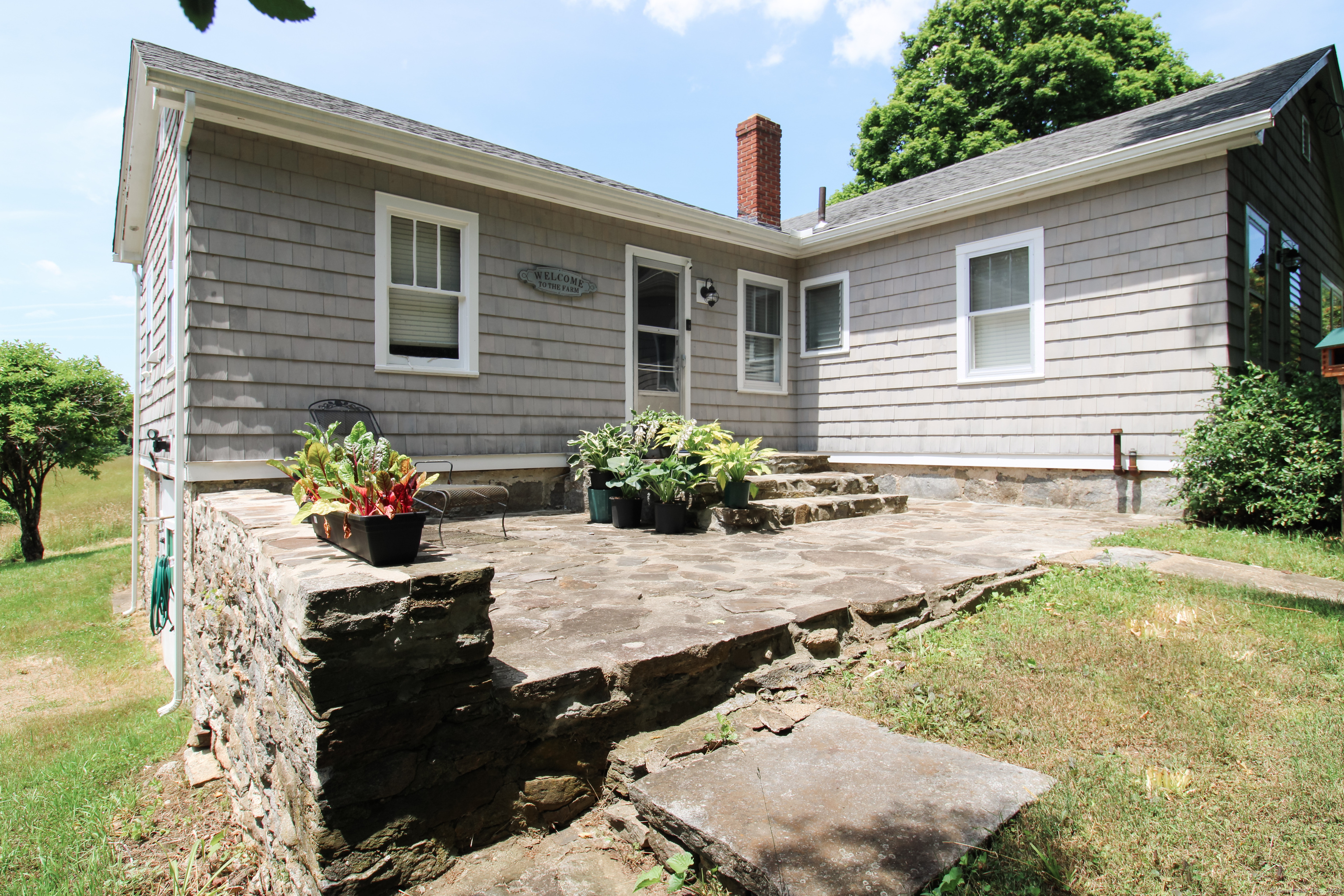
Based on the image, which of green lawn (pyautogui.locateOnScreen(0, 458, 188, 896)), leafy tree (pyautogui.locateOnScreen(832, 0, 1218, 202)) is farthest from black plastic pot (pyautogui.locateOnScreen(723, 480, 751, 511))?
leafy tree (pyautogui.locateOnScreen(832, 0, 1218, 202))

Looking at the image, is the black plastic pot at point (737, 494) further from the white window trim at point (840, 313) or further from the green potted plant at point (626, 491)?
the white window trim at point (840, 313)

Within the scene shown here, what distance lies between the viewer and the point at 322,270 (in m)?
5.28

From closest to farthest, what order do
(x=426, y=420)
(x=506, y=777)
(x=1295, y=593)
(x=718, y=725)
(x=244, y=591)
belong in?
1. (x=506, y=777)
2. (x=718, y=725)
3. (x=244, y=591)
4. (x=1295, y=593)
5. (x=426, y=420)

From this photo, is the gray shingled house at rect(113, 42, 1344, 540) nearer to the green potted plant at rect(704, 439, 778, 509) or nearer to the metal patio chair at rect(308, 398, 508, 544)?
the metal patio chair at rect(308, 398, 508, 544)

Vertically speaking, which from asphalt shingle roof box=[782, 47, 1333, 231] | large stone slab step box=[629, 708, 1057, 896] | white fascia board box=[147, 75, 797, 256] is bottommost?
large stone slab step box=[629, 708, 1057, 896]

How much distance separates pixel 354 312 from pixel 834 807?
502 cm

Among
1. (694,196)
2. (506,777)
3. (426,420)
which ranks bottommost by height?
(506,777)

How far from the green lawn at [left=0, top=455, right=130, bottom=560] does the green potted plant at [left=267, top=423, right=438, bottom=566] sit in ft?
47.9

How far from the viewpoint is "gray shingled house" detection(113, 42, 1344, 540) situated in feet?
16.4

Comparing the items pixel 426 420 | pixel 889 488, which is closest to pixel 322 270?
pixel 426 420

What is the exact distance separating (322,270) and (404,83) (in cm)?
302

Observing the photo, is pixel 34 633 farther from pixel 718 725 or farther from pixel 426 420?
pixel 718 725

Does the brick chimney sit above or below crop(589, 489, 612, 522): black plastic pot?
above

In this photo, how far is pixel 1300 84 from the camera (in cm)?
621
